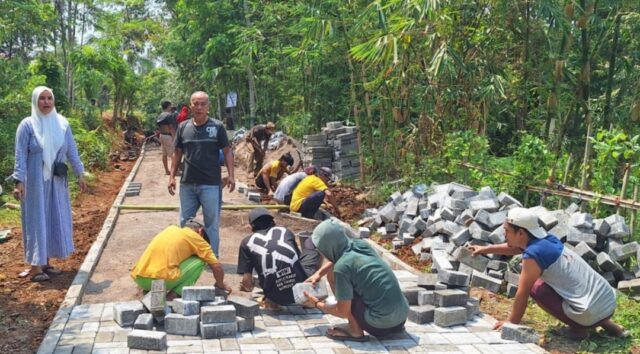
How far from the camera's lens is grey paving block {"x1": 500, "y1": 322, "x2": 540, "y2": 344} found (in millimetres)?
4832

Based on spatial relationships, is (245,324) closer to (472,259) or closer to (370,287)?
(370,287)

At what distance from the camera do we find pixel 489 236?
677 centimetres

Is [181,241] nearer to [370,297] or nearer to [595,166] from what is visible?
[370,297]

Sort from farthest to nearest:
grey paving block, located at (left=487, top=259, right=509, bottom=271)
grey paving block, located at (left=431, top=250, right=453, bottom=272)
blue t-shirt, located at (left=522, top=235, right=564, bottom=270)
A: 1. grey paving block, located at (left=487, top=259, right=509, bottom=271)
2. grey paving block, located at (left=431, top=250, right=453, bottom=272)
3. blue t-shirt, located at (left=522, top=235, right=564, bottom=270)

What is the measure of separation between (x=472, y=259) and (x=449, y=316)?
158cm

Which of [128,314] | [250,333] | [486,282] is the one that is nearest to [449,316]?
[486,282]

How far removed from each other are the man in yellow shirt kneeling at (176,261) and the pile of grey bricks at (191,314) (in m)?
0.35

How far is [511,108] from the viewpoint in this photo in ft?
37.0

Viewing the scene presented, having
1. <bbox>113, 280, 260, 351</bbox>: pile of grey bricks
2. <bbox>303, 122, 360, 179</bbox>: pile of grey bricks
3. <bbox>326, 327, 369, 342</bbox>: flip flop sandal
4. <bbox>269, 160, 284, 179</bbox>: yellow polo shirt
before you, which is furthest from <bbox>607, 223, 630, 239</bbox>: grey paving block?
<bbox>303, 122, 360, 179</bbox>: pile of grey bricks

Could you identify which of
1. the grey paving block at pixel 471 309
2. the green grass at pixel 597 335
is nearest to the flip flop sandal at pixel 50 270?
the grey paving block at pixel 471 309

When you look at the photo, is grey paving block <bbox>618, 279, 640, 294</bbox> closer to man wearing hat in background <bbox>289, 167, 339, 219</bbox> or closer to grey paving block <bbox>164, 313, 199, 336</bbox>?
grey paving block <bbox>164, 313, 199, 336</bbox>

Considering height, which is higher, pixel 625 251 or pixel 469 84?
pixel 469 84

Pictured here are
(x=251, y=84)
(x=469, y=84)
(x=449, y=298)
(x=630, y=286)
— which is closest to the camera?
(x=449, y=298)

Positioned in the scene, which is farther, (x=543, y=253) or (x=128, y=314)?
(x=128, y=314)
